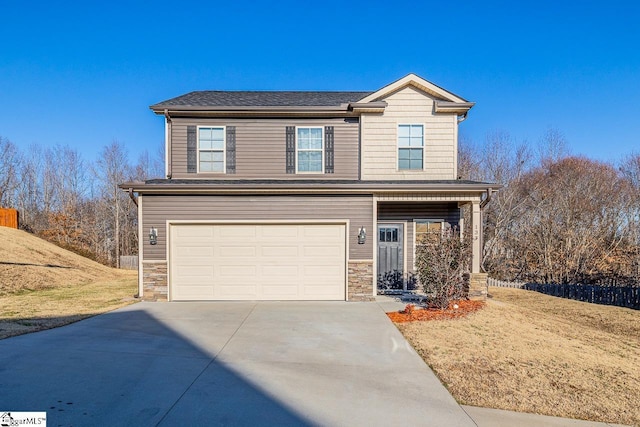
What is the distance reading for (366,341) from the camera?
20.3 feet

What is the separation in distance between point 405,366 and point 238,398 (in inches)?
94.8

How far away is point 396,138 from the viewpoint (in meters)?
10.7

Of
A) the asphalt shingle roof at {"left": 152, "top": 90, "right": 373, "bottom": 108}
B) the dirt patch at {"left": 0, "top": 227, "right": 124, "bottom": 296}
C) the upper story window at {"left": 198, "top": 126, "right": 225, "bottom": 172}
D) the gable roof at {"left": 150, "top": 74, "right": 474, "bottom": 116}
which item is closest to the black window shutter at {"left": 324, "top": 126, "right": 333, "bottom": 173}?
the gable roof at {"left": 150, "top": 74, "right": 474, "bottom": 116}

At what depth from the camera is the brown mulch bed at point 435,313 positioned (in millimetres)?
7598

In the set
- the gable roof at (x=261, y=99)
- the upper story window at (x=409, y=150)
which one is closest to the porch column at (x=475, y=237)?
the upper story window at (x=409, y=150)

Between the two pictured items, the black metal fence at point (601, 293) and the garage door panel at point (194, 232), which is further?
the black metal fence at point (601, 293)

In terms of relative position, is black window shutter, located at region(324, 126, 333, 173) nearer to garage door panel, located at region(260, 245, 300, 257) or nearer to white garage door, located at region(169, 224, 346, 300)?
white garage door, located at region(169, 224, 346, 300)

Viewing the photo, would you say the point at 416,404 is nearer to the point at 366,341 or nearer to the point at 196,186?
the point at 366,341

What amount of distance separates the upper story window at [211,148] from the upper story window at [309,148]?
7.74 ft

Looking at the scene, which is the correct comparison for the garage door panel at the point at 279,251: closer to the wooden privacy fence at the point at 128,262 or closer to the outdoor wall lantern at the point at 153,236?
the outdoor wall lantern at the point at 153,236

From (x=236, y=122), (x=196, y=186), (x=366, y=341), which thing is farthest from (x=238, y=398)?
(x=236, y=122)

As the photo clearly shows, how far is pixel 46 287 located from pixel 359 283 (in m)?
11.8

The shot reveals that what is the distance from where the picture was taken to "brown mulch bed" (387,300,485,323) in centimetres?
760

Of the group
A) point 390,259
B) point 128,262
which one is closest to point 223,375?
point 390,259
